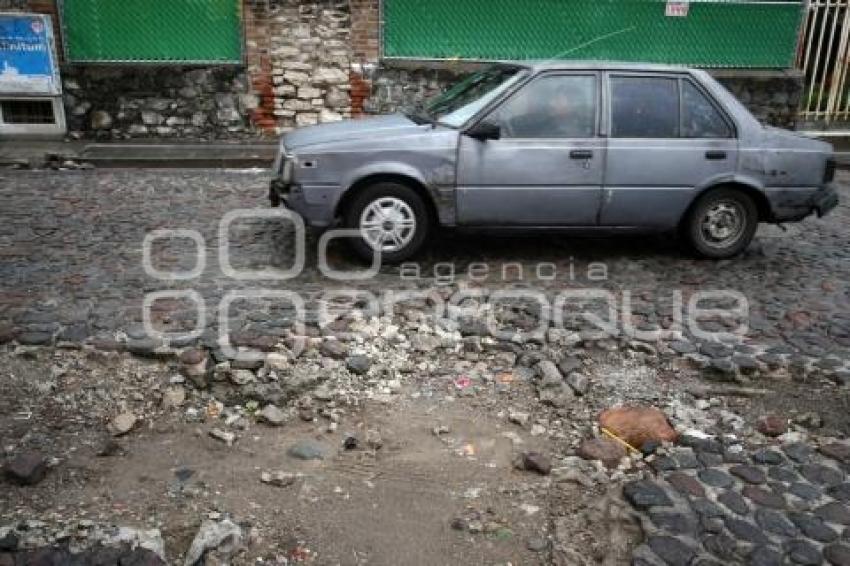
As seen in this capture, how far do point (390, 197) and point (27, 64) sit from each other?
282 inches

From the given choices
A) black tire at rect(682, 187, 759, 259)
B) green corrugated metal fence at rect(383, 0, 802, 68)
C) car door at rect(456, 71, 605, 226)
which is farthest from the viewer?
green corrugated metal fence at rect(383, 0, 802, 68)

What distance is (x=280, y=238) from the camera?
267 inches

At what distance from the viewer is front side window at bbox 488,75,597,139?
5.98 metres

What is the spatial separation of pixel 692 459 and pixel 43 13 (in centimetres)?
1048

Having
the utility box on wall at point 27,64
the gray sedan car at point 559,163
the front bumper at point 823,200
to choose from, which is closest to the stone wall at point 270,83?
the utility box on wall at point 27,64

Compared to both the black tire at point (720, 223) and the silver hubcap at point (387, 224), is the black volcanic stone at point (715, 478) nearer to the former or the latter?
the silver hubcap at point (387, 224)

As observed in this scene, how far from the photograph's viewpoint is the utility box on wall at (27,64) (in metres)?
10.1

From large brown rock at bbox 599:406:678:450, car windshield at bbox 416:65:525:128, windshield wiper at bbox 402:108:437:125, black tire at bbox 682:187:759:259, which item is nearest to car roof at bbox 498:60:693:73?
car windshield at bbox 416:65:525:128

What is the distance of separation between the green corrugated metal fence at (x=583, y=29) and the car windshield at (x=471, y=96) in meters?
4.57

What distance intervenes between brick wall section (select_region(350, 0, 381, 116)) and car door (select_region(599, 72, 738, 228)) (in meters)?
5.64

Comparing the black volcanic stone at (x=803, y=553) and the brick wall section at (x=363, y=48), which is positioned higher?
the brick wall section at (x=363, y=48)

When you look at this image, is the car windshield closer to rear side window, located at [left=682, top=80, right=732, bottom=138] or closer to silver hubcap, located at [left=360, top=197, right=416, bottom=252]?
silver hubcap, located at [left=360, top=197, right=416, bottom=252]

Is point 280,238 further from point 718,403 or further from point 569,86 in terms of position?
point 718,403

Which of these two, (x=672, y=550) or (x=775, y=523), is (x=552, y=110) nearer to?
(x=775, y=523)
